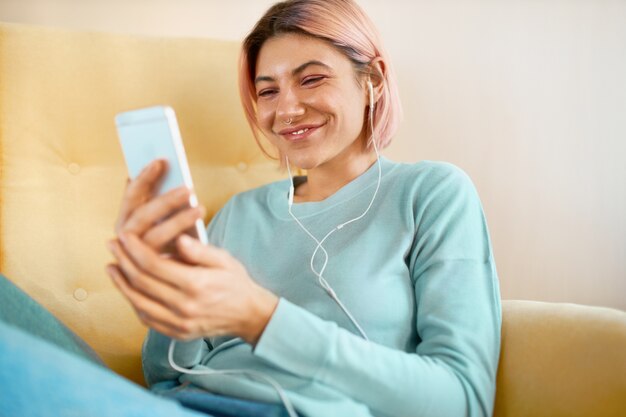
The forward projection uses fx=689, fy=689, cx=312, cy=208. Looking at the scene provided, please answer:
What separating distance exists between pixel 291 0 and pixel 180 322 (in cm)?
62

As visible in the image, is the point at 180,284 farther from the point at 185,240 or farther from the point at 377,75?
the point at 377,75

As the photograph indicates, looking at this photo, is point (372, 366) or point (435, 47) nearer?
point (372, 366)

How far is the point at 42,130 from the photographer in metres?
1.13

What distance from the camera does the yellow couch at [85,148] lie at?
3.57 ft

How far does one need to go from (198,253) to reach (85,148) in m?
0.60

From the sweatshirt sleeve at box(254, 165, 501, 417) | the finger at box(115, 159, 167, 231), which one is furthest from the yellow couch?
the finger at box(115, 159, 167, 231)

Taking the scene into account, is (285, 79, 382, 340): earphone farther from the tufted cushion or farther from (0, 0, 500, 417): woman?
the tufted cushion

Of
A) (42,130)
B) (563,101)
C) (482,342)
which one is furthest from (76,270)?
(563,101)

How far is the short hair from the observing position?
40.5 inches

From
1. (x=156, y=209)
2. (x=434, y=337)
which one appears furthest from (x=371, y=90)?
(x=156, y=209)

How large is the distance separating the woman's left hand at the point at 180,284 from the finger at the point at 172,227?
0.01m

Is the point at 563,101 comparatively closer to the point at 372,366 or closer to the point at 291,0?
the point at 291,0

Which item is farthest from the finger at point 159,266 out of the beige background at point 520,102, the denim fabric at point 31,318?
the beige background at point 520,102

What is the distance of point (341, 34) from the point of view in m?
1.03
